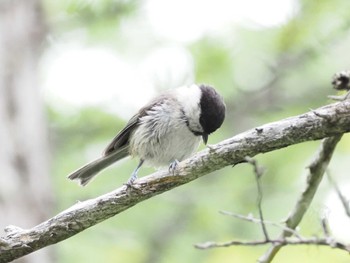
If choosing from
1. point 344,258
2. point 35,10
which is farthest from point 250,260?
point 35,10

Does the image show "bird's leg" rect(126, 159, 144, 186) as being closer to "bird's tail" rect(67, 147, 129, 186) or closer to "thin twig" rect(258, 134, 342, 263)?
"bird's tail" rect(67, 147, 129, 186)

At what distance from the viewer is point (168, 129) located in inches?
169

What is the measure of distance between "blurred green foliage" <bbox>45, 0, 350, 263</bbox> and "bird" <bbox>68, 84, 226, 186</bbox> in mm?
363

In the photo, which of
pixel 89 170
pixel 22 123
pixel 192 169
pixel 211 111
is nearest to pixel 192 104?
pixel 211 111

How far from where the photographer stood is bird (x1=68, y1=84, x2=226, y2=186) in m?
4.09

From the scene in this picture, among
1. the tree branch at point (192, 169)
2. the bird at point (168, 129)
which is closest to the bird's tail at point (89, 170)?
the bird at point (168, 129)

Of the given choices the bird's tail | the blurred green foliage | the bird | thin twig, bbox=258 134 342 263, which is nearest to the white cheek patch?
the bird

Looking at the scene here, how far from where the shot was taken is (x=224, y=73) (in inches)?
218

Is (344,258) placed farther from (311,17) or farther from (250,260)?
(311,17)

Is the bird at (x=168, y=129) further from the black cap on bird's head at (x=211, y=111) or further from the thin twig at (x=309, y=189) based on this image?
the thin twig at (x=309, y=189)

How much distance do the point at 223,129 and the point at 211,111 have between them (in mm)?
1918

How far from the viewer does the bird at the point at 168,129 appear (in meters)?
4.09

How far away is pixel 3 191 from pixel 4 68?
983mm

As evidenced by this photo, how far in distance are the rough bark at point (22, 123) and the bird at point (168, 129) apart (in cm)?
64
